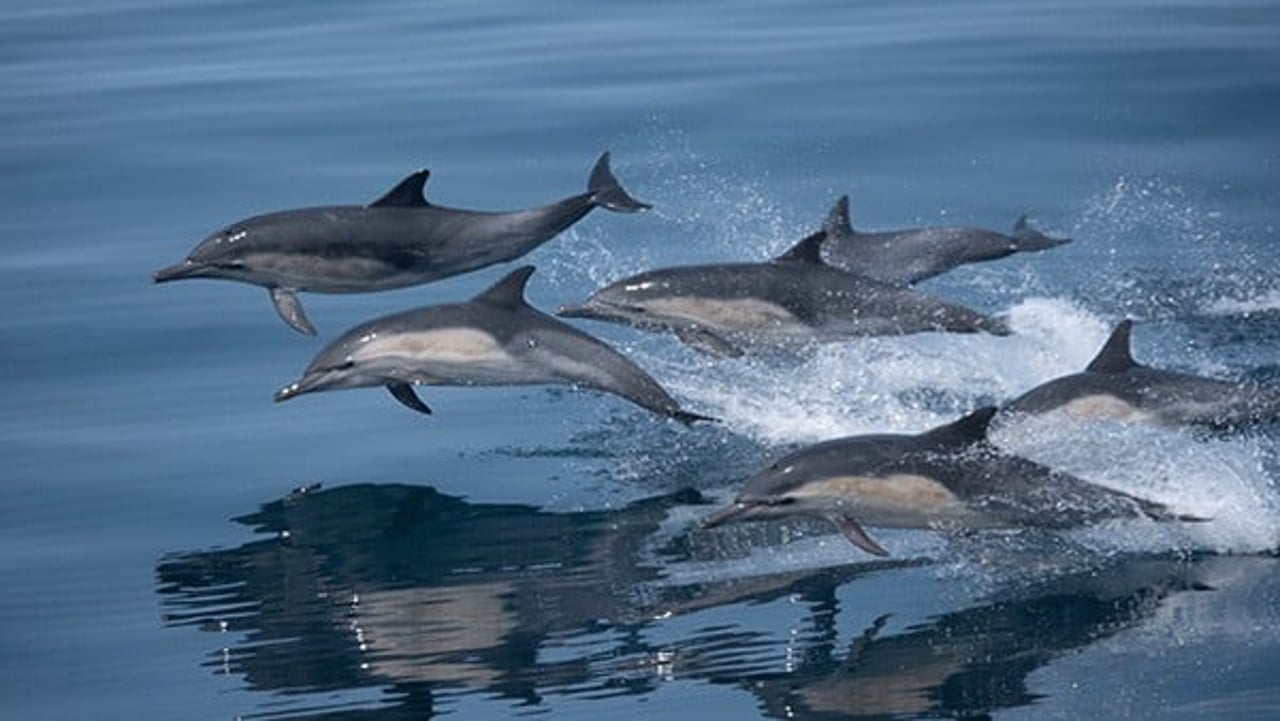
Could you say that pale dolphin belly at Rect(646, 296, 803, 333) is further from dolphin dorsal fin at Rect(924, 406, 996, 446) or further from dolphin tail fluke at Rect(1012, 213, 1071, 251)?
dolphin dorsal fin at Rect(924, 406, 996, 446)

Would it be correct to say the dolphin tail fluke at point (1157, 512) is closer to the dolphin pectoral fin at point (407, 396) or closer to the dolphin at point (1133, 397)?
the dolphin at point (1133, 397)

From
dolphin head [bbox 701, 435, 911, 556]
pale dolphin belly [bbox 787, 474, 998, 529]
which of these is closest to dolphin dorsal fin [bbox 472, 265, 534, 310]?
dolphin head [bbox 701, 435, 911, 556]

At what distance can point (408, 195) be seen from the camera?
12406 mm

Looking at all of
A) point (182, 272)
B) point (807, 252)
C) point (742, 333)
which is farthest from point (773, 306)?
point (182, 272)

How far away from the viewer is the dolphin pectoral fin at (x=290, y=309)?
40.8 ft

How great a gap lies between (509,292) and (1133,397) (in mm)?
2853

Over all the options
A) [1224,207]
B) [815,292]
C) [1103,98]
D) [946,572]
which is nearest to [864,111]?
[1103,98]

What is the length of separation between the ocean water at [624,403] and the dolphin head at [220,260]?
701mm

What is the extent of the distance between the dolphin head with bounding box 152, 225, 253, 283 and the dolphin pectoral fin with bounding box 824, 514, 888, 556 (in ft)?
12.9

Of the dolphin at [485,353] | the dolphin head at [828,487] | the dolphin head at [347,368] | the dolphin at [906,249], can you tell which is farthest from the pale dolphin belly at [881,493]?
the dolphin at [906,249]

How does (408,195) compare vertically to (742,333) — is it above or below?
above

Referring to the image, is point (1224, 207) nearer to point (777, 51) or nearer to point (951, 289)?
point (951, 289)

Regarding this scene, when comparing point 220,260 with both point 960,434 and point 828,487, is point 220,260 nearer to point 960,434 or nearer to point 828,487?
point 828,487

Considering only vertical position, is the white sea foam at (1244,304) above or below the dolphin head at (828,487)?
above
